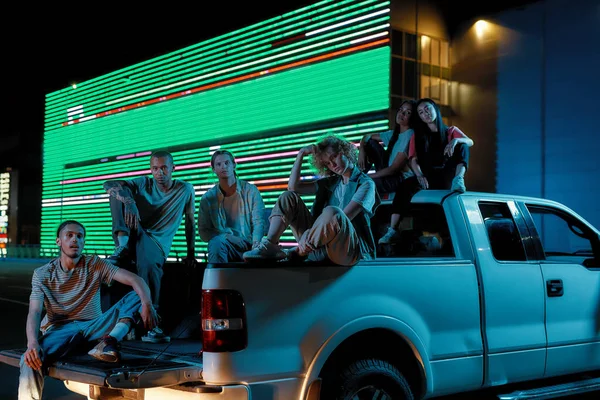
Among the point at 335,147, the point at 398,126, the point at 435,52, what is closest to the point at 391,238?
the point at 335,147

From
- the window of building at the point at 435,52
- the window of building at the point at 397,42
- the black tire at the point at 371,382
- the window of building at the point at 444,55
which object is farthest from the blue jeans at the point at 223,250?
the window of building at the point at 444,55

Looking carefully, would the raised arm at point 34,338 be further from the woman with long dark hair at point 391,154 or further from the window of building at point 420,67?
the window of building at point 420,67

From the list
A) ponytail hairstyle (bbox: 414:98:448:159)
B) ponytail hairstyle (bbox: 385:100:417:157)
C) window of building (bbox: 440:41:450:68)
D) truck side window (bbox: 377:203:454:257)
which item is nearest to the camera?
truck side window (bbox: 377:203:454:257)

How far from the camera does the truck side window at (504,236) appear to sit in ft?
18.2

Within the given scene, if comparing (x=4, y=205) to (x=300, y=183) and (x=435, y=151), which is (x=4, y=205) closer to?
(x=435, y=151)

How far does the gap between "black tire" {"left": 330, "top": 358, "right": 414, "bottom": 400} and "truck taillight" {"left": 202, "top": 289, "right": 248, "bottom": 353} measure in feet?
2.31

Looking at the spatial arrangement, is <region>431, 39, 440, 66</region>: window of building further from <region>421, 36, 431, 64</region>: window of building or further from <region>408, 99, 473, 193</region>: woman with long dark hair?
<region>408, 99, 473, 193</region>: woman with long dark hair

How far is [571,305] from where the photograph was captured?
5656 mm

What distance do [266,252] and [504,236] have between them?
78.9 inches

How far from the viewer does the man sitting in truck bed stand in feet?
15.0

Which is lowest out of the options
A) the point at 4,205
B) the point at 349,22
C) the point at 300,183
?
the point at 300,183

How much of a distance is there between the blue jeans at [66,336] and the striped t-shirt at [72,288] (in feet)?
0.30

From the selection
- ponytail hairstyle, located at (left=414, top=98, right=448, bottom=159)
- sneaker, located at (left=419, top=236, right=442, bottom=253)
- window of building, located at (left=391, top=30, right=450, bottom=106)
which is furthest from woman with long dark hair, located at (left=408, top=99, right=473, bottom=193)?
window of building, located at (left=391, top=30, right=450, bottom=106)

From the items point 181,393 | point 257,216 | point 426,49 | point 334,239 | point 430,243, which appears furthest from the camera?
point 426,49
